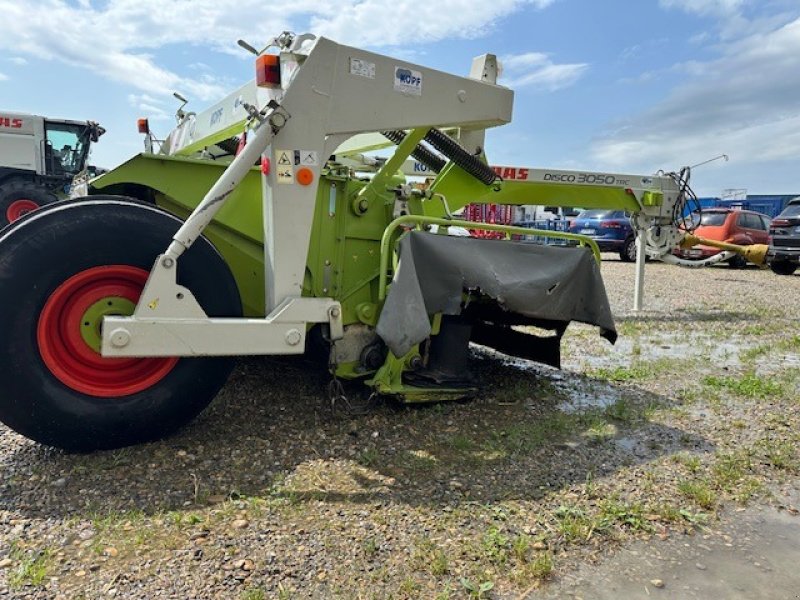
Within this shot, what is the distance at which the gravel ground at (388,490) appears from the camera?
2045 millimetres

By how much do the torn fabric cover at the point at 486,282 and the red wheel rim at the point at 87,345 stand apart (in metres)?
1.19

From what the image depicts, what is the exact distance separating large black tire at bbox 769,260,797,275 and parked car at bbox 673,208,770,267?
102cm

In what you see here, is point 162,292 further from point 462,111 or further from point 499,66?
point 499,66

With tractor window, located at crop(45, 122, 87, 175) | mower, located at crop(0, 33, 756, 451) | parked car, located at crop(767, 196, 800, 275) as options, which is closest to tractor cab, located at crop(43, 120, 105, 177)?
tractor window, located at crop(45, 122, 87, 175)

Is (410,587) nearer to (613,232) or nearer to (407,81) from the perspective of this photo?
(407,81)

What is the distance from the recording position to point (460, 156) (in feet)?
13.8

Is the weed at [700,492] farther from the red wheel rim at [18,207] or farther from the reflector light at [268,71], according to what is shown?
the red wheel rim at [18,207]

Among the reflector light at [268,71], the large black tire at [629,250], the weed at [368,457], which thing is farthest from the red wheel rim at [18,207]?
the large black tire at [629,250]

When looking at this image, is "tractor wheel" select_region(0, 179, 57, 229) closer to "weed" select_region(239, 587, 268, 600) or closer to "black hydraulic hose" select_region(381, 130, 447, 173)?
"black hydraulic hose" select_region(381, 130, 447, 173)

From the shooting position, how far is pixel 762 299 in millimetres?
9398

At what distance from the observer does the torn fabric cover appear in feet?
10.2

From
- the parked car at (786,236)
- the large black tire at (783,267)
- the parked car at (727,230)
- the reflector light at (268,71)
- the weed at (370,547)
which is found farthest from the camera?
the parked car at (727,230)

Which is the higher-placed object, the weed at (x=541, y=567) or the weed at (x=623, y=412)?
the weed at (x=623, y=412)

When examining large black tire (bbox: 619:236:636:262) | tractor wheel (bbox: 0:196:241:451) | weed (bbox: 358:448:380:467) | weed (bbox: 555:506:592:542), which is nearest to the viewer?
weed (bbox: 555:506:592:542)
